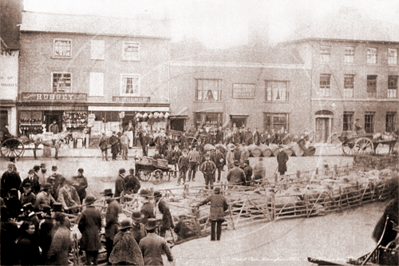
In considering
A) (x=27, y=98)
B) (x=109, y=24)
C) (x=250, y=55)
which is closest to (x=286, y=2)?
(x=250, y=55)

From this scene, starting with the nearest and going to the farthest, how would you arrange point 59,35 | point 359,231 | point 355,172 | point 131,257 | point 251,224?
point 131,257, point 359,231, point 59,35, point 251,224, point 355,172

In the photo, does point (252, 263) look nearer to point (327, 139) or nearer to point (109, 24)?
point (327, 139)

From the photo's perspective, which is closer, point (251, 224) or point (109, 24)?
point (109, 24)

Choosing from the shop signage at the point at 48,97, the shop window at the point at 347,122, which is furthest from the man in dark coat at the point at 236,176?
the shop signage at the point at 48,97

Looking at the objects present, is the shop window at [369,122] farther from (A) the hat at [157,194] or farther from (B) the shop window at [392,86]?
(A) the hat at [157,194]

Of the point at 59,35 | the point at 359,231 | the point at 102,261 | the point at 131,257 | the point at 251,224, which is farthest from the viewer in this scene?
the point at 251,224

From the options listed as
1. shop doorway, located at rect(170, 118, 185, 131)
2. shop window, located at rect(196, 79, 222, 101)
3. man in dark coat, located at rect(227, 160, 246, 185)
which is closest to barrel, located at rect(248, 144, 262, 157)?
man in dark coat, located at rect(227, 160, 246, 185)

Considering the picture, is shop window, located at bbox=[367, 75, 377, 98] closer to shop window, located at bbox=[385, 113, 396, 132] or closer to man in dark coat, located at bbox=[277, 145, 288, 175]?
shop window, located at bbox=[385, 113, 396, 132]
